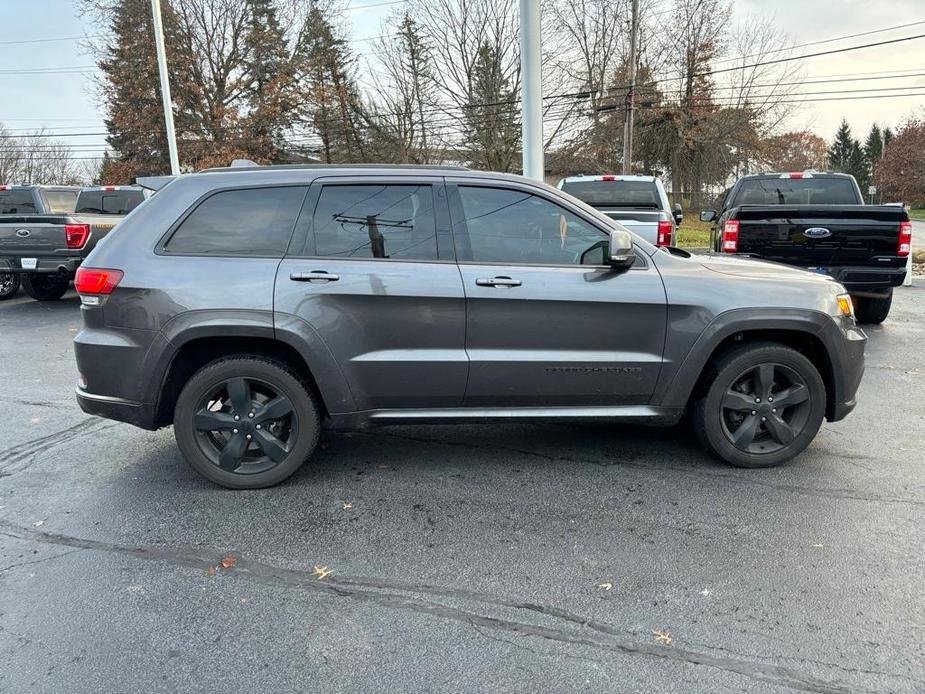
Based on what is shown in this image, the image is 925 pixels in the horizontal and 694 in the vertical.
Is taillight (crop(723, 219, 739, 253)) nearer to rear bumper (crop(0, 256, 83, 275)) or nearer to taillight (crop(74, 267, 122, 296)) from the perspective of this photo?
Answer: taillight (crop(74, 267, 122, 296))

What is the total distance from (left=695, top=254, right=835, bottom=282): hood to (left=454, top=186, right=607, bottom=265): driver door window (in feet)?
2.52

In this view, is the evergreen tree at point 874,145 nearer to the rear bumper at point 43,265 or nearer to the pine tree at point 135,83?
the pine tree at point 135,83

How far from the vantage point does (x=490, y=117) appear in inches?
1272

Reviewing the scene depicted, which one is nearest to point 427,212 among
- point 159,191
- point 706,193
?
point 159,191

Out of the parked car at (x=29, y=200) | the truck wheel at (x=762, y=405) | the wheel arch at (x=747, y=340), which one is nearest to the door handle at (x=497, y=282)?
the wheel arch at (x=747, y=340)

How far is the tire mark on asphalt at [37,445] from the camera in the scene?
4309 millimetres

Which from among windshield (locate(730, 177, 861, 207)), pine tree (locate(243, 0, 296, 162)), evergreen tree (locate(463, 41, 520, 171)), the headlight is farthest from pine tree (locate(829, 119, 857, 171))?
the headlight

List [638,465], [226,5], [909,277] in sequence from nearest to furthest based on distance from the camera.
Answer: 1. [638,465]
2. [909,277]
3. [226,5]

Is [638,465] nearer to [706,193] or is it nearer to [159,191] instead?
[159,191]

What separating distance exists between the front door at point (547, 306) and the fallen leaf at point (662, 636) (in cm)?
159

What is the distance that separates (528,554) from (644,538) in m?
0.61

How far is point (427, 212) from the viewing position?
3.82 meters

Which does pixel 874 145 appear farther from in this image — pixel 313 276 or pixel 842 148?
pixel 313 276

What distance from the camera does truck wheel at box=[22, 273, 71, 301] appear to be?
11.8m
